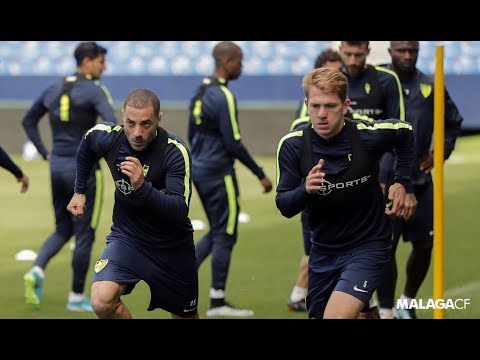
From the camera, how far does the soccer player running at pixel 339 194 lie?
23.0ft

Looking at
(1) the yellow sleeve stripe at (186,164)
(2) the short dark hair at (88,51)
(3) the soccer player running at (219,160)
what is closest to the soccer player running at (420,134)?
(3) the soccer player running at (219,160)

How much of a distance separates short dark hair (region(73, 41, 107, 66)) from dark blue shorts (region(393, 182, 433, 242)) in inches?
122

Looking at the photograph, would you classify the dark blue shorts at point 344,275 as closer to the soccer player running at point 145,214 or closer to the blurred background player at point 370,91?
the soccer player running at point 145,214

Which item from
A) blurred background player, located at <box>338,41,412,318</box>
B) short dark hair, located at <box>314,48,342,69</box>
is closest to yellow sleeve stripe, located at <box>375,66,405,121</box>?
blurred background player, located at <box>338,41,412,318</box>

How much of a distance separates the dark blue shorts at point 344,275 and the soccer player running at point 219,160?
264cm

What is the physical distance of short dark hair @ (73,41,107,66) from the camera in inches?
412

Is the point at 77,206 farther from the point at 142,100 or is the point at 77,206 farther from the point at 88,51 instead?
the point at 88,51

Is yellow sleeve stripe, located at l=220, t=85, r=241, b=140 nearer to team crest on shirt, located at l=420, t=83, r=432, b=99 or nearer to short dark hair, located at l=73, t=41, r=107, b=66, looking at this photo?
short dark hair, located at l=73, t=41, r=107, b=66

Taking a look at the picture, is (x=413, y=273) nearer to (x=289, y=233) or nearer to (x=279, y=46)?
(x=289, y=233)

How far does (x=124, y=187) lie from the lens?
753cm

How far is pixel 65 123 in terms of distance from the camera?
10.5 metres

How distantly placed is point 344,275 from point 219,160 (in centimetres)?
330

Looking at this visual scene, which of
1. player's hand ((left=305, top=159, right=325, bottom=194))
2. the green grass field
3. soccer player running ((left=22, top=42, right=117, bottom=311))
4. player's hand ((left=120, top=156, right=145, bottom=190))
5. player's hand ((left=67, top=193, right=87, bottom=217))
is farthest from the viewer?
the green grass field

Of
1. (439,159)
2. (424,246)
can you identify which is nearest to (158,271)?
(439,159)
